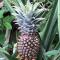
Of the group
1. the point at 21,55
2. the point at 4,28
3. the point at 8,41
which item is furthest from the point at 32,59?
the point at 4,28

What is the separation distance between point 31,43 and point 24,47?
3 cm

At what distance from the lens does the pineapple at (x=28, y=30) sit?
1.05m

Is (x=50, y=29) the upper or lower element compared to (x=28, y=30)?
lower

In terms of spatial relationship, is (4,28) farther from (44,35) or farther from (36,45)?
(36,45)

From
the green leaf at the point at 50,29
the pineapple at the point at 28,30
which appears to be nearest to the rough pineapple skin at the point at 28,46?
the pineapple at the point at 28,30

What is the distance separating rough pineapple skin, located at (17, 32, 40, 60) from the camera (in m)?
1.05

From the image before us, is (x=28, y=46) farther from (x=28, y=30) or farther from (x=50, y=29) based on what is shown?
(x=50, y=29)

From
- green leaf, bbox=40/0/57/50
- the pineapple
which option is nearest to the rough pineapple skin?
the pineapple

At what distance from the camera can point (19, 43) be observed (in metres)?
1.07

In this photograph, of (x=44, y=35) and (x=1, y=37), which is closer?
(x=44, y=35)

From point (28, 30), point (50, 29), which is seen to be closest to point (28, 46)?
point (28, 30)

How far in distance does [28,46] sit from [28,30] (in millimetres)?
70

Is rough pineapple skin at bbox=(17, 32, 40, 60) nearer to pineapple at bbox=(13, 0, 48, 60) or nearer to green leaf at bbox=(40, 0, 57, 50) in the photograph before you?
pineapple at bbox=(13, 0, 48, 60)

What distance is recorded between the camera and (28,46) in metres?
1.07
